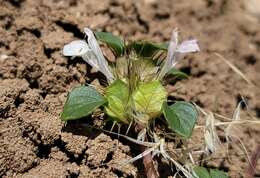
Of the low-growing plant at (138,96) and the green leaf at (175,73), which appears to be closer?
the low-growing plant at (138,96)

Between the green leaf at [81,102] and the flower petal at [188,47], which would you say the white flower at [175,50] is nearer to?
the flower petal at [188,47]

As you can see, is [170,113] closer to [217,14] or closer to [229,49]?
A: [229,49]

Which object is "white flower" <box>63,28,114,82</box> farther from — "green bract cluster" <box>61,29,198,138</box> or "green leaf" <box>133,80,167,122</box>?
"green leaf" <box>133,80,167,122</box>

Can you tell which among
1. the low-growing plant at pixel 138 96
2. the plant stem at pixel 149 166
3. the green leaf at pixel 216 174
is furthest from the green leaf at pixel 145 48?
the green leaf at pixel 216 174

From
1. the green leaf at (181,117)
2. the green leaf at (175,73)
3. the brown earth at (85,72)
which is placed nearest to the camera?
the green leaf at (181,117)

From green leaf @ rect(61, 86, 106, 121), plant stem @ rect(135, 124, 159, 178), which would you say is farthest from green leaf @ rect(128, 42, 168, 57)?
plant stem @ rect(135, 124, 159, 178)

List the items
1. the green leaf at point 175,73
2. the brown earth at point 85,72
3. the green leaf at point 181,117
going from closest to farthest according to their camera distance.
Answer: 1. the green leaf at point 181,117
2. the brown earth at point 85,72
3. the green leaf at point 175,73

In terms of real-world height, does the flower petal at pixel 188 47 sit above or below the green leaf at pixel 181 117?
above

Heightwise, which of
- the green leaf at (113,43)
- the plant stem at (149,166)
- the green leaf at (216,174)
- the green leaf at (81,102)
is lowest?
the green leaf at (216,174)

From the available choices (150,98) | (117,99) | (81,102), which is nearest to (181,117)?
(150,98)
